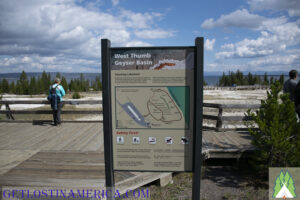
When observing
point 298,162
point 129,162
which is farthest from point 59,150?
point 298,162

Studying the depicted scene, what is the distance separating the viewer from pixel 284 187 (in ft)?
12.9

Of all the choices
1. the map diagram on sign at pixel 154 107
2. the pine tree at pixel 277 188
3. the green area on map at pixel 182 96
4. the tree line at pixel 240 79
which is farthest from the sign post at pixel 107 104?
the tree line at pixel 240 79

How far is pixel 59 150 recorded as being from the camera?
517 centimetres

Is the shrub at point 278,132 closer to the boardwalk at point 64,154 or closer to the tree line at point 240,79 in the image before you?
the boardwalk at point 64,154

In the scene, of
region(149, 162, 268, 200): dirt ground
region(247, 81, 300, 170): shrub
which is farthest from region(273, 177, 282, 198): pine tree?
region(247, 81, 300, 170): shrub

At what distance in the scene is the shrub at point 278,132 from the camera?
4172mm

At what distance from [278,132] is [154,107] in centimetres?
311

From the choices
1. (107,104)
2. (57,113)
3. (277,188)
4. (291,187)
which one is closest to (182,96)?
(107,104)

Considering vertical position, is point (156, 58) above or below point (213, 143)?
above

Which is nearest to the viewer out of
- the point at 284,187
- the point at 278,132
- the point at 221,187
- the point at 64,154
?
the point at 284,187

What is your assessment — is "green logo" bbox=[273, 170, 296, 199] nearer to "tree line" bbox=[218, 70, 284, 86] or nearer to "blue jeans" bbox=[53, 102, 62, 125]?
"blue jeans" bbox=[53, 102, 62, 125]

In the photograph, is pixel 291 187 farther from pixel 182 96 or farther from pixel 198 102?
pixel 182 96

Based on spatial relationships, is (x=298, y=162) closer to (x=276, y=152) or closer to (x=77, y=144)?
(x=276, y=152)

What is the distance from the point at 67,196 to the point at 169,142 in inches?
78.5
